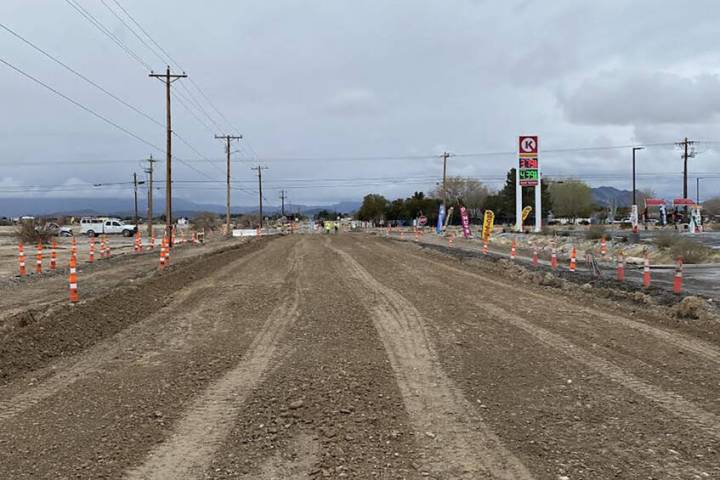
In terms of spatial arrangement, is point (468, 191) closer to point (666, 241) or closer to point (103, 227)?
point (103, 227)

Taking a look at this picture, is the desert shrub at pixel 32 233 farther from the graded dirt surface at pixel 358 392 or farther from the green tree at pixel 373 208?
the green tree at pixel 373 208

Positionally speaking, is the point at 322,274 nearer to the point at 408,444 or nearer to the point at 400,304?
the point at 400,304

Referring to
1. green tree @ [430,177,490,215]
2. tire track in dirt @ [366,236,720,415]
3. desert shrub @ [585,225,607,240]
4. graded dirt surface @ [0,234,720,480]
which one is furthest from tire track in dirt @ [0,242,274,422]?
green tree @ [430,177,490,215]

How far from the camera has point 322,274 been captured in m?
20.0

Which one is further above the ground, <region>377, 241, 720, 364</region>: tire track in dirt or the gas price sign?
the gas price sign

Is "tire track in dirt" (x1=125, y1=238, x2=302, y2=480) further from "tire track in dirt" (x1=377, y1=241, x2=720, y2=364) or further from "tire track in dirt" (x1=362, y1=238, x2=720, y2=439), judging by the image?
"tire track in dirt" (x1=377, y1=241, x2=720, y2=364)

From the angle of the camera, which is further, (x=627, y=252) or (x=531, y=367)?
(x=627, y=252)

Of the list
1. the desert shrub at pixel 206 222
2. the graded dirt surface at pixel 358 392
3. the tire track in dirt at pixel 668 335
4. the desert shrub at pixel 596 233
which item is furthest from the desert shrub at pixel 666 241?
the desert shrub at pixel 206 222

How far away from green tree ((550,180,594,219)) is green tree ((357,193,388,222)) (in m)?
37.6

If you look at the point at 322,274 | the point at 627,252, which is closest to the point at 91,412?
the point at 322,274

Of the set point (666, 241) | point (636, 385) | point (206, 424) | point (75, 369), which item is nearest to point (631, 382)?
point (636, 385)

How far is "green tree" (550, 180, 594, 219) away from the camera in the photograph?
423 ft

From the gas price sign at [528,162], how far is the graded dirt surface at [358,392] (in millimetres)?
45283

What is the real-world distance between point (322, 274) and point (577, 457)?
51.1 ft
